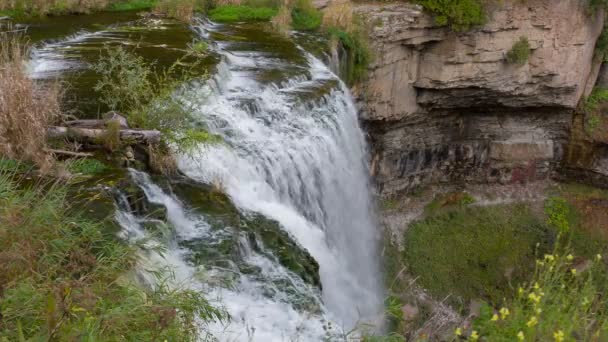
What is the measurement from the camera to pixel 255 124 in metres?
7.57

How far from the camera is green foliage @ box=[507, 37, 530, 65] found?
534 inches

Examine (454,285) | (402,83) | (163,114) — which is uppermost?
(163,114)

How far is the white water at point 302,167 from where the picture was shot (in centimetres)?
635

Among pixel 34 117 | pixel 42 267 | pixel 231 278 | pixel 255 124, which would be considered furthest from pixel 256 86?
pixel 42 267

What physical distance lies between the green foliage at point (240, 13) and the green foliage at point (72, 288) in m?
8.88

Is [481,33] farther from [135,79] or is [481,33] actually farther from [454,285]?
[135,79]


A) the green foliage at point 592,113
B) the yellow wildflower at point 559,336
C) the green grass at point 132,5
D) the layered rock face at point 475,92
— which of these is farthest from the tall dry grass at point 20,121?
the green foliage at point 592,113

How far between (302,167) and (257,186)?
1.07 metres

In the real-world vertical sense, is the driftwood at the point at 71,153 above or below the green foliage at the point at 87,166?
above

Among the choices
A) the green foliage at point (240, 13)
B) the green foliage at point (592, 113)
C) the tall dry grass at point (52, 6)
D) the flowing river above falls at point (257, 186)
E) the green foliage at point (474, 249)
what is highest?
the tall dry grass at point (52, 6)

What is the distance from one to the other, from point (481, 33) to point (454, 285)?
18.1 ft

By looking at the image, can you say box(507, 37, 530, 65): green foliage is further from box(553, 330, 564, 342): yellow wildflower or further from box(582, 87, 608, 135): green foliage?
box(553, 330, 564, 342): yellow wildflower

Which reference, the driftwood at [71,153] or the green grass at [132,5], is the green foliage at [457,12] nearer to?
the green grass at [132,5]

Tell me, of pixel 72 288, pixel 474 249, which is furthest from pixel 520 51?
pixel 72 288
